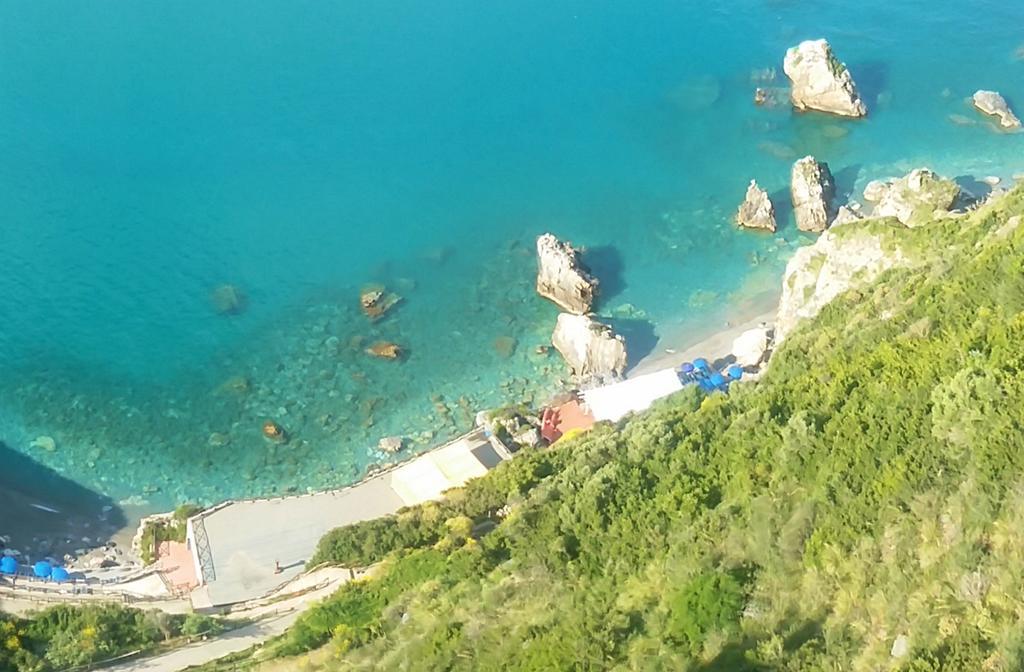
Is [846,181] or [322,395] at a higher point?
[846,181]

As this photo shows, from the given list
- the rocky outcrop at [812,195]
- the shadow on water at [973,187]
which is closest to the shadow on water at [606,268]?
the rocky outcrop at [812,195]

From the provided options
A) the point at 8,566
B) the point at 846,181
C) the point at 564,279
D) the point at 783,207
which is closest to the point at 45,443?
the point at 8,566

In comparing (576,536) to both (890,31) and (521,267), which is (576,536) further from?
(890,31)

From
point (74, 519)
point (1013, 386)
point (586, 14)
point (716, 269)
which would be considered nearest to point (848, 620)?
point (1013, 386)

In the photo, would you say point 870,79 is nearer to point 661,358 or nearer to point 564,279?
point 564,279

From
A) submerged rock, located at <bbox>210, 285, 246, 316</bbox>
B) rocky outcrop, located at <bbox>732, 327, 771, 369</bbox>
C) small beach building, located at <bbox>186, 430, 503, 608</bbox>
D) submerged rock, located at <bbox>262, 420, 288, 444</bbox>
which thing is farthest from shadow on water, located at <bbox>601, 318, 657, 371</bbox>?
submerged rock, located at <bbox>210, 285, 246, 316</bbox>

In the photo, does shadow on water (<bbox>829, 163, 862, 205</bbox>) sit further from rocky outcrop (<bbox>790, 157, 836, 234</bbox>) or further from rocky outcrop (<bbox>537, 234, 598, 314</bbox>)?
rocky outcrop (<bbox>537, 234, 598, 314</bbox>)
